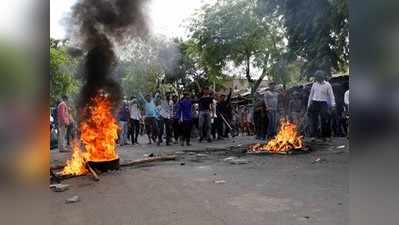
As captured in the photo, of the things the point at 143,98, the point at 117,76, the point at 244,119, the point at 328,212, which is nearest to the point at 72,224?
the point at 328,212

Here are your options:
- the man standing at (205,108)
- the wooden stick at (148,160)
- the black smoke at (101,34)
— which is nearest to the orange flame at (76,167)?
the wooden stick at (148,160)

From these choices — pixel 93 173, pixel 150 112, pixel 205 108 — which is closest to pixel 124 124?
pixel 150 112

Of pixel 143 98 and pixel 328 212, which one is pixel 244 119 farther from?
pixel 328 212

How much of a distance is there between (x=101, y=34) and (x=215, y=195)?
5053mm

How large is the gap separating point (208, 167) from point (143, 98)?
5.75 m

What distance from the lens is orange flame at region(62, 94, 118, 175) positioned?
7.25 metres

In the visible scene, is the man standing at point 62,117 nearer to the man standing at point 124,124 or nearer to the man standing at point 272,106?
the man standing at point 124,124

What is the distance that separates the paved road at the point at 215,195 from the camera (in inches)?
170

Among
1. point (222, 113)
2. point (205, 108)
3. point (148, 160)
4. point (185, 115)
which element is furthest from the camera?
point (222, 113)

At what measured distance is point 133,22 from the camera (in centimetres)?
952

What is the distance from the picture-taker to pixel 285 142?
32.9 ft

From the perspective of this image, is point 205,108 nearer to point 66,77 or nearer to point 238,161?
point 238,161

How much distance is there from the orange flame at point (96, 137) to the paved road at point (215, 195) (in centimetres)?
44
